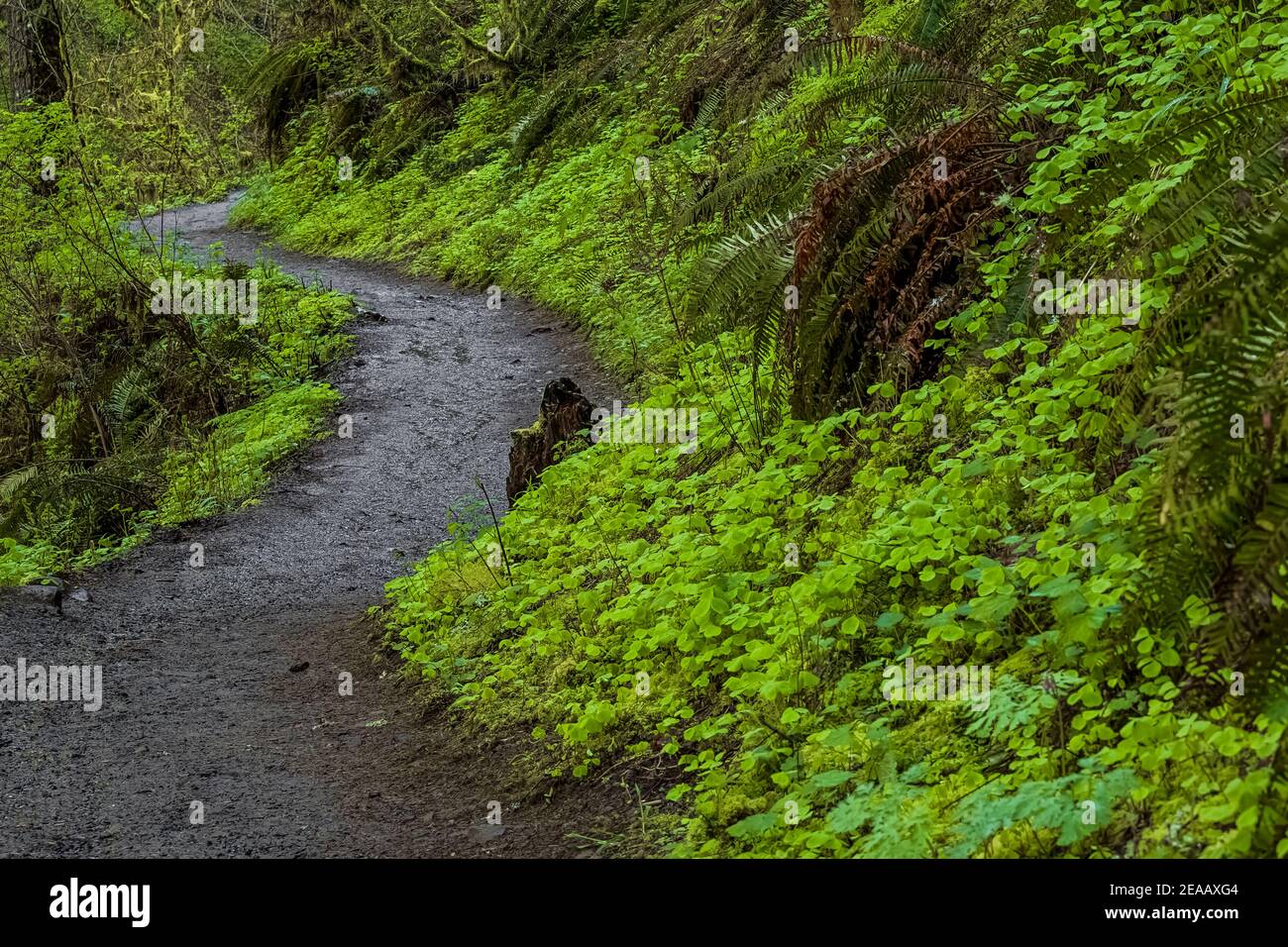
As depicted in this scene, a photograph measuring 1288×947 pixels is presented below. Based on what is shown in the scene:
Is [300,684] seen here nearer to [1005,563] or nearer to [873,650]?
[873,650]

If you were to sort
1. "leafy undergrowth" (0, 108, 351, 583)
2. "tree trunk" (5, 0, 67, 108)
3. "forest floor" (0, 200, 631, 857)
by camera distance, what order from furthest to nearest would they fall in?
"tree trunk" (5, 0, 67, 108) → "leafy undergrowth" (0, 108, 351, 583) → "forest floor" (0, 200, 631, 857)

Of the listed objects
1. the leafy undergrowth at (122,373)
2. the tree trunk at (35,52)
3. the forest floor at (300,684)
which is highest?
the tree trunk at (35,52)

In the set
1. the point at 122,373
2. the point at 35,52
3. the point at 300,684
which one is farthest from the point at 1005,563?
the point at 35,52

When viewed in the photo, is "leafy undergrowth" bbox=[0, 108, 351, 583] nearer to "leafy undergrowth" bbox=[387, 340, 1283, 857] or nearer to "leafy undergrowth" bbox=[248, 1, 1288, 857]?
"leafy undergrowth" bbox=[248, 1, 1288, 857]

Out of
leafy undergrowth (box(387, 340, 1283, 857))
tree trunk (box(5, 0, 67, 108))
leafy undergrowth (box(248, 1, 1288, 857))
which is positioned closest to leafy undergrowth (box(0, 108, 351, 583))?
tree trunk (box(5, 0, 67, 108))

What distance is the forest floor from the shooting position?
15.9 ft

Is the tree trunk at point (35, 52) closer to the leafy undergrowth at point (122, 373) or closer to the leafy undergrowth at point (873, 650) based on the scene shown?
the leafy undergrowth at point (122, 373)

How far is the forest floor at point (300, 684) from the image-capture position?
4.84 m

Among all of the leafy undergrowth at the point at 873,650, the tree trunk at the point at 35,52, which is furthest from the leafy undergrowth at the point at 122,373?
the leafy undergrowth at the point at 873,650

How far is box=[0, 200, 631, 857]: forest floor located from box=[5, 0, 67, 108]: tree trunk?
6.72 m

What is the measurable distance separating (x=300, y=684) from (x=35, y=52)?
40.8 feet

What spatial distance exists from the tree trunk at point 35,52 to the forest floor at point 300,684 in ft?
22.1

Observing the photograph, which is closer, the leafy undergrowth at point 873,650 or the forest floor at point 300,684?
the leafy undergrowth at point 873,650

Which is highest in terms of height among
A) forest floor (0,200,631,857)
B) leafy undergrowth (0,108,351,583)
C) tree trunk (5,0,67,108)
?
tree trunk (5,0,67,108)
